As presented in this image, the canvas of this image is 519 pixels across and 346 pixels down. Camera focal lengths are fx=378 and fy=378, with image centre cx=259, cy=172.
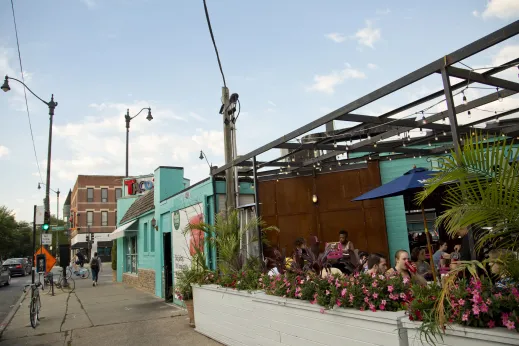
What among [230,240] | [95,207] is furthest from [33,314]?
[95,207]

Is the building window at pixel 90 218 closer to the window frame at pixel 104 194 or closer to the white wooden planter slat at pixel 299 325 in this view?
the window frame at pixel 104 194

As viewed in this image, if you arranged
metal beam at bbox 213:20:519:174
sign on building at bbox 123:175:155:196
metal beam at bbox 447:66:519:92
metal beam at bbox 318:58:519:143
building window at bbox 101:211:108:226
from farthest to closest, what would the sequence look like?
building window at bbox 101:211:108:226 → sign on building at bbox 123:175:155:196 → metal beam at bbox 318:58:519:143 → metal beam at bbox 447:66:519:92 → metal beam at bbox 213:20:519:174

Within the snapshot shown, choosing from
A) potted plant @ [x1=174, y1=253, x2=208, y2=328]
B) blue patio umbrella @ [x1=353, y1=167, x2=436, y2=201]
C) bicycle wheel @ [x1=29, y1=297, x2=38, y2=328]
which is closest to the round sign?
potted plant @ [x1=174, y1=253, x2=208, y2=328]

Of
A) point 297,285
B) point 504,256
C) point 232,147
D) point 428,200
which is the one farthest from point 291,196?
point 504,256

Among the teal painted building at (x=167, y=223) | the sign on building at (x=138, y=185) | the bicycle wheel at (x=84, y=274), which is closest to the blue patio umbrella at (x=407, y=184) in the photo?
the teal painted building at (x=167, y=223)

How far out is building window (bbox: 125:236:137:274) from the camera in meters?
17.7

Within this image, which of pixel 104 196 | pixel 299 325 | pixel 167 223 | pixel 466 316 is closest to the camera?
pixel 466 316

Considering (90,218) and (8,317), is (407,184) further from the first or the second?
(90,218)

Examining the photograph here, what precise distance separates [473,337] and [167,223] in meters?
10.5

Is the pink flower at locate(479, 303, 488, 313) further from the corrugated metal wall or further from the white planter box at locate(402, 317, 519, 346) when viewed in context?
the corrugated metal wall

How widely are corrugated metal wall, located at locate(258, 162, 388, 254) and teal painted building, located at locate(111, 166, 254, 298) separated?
2.55 ft

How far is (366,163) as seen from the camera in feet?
30.3

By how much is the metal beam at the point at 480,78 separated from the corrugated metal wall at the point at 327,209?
169 inches

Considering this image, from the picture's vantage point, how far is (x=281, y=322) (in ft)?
16.9
